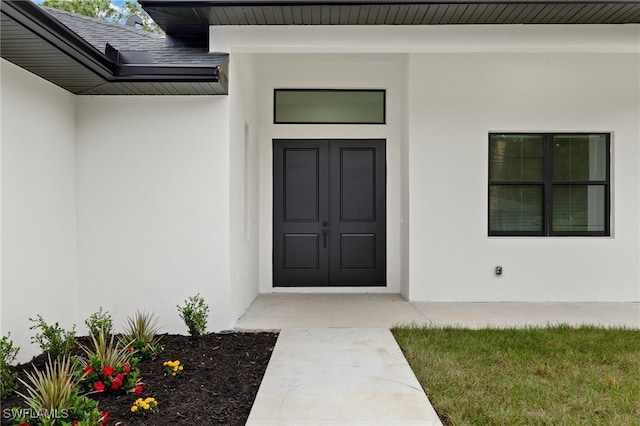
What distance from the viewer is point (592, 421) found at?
3086 mm

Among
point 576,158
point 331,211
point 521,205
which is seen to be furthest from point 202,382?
point 576,158

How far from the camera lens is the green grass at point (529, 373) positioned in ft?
10.5

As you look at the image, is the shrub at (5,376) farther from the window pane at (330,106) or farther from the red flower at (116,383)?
the window pane at (330,106)

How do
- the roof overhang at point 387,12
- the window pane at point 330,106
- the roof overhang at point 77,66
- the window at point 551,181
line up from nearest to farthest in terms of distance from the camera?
the roof overhang at point 77,66 < the roof overhang at point 387,12 < the window at point 551,181 < the window pane at point 330,106

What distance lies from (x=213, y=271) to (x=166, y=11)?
9.28 feet

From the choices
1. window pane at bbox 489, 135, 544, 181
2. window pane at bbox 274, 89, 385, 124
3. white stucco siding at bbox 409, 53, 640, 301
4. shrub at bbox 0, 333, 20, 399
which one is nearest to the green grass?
white stucco siding at bbox 409, 53, 640, 301

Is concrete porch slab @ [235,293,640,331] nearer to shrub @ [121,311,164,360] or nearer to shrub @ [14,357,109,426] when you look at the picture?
shrub @ [121,311,164,360]

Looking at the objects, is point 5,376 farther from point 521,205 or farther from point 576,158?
point 576,158

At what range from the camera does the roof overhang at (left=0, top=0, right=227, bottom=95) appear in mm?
3332

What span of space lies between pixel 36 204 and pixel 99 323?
1302 millimetres

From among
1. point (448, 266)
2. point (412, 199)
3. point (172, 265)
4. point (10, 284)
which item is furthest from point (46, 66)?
point (448, 266)

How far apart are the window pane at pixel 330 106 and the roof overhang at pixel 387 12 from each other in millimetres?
2469

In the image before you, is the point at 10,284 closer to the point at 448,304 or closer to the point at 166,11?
the point at 166,11

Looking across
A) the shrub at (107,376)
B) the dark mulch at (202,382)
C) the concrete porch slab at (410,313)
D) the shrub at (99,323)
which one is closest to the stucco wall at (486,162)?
the concrete porch slab at (410,313)
